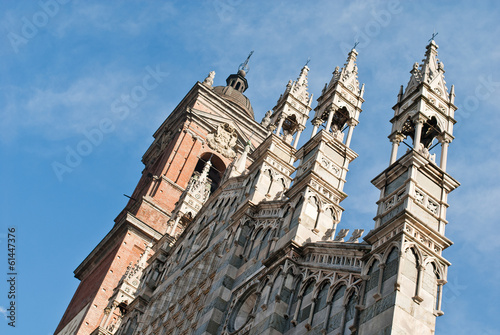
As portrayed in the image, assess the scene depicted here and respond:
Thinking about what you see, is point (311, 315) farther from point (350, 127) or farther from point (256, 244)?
point (350, 127)

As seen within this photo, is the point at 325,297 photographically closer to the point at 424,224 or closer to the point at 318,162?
the point at 424,224

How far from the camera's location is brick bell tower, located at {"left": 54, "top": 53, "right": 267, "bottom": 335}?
139ft

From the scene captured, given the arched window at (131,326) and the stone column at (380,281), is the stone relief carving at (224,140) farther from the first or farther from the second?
the stone column at (380,281)

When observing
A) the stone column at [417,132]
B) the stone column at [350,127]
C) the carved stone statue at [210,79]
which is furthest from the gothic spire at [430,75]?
the carved stone statue at [210,79]

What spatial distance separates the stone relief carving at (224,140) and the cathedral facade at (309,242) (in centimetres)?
1669

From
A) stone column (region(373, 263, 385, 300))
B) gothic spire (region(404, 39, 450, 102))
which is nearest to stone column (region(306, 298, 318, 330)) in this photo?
stone column (region(373, 263, 385, 300))

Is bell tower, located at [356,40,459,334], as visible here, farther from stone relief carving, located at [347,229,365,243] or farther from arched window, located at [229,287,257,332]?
arched window, located at [229,287,257,332]

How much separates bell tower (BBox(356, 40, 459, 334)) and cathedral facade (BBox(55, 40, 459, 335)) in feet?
0.10

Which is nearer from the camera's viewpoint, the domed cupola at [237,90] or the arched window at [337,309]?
the arched window at [337,309]

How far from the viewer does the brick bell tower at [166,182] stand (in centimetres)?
4244

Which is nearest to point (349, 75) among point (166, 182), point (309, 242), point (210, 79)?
point (309, 242)

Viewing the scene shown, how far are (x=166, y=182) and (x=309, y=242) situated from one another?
3220 centimetres

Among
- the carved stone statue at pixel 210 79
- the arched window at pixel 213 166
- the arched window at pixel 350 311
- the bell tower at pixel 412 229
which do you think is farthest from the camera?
the carved stone statue at pixel 210 79

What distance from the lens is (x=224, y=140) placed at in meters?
56.1
